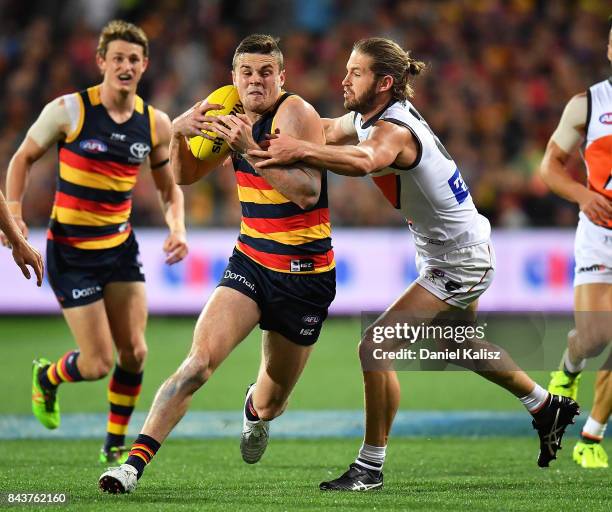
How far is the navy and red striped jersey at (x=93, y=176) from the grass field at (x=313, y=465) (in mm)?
1453

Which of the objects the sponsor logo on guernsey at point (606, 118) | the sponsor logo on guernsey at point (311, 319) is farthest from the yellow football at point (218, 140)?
the sponsor logo on guernsey at point (606, 118)

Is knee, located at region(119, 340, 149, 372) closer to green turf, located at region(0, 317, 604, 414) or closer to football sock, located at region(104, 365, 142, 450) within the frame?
football sock, located at region(104, 365, 142, 450)

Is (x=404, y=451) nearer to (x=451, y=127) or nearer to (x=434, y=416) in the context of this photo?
(x=434, y=416)

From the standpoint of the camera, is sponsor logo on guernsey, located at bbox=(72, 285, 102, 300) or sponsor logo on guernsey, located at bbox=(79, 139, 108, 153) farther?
sponsor logo on guernsey, located at bbox=(79, 139, 108, 153)

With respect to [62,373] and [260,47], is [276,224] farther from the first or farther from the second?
[62,373]

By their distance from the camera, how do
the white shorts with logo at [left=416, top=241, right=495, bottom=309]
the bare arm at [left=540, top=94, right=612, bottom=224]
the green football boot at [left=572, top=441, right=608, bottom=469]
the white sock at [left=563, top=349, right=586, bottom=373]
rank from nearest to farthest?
the white shorts with logo at [left=416, top=241, right=495, bottom=309] < the bare arm at [left=540, top=94, right=612, bottom=224] < the green football boot at [left=572, top=441, right=608, bottom=469] < the white sock at [left=563, top=349, right=586, bottom=373]

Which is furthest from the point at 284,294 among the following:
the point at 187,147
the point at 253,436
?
the point at 253,436

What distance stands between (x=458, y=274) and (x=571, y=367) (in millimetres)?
1373

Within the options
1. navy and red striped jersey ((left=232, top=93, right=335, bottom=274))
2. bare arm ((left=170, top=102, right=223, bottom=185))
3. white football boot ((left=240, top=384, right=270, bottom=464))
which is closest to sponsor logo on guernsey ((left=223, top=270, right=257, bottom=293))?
navy and red striped jersey ((left=232, top=93, right=335, bottom=274))

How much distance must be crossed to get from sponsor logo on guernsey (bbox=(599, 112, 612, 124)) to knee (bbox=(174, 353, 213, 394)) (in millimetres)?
2892

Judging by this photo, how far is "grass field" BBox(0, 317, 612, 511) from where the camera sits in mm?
5273

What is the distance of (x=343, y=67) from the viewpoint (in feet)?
56.4

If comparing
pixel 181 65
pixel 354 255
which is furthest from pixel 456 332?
pixel 181 65

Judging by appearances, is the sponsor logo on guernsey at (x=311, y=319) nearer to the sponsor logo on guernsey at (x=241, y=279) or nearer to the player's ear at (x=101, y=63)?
the sponsor logo on guernsey at (x=241, y=279)
